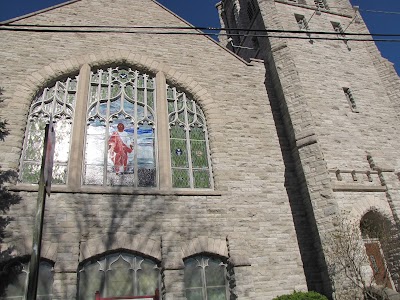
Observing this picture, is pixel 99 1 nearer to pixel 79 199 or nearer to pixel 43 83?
pixel 43 83

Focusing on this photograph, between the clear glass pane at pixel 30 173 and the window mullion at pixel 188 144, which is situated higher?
the window mullion at pixel 188 144

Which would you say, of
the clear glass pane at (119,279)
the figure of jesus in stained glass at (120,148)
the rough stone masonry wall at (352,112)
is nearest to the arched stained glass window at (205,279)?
the clear glass pane at (119,279)

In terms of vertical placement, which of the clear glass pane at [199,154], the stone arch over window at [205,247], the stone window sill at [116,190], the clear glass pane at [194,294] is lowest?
the clear glass pane at [194,294]

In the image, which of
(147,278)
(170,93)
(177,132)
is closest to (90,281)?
(147,278)

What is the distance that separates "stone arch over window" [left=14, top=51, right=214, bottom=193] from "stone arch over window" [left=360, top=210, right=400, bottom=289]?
204 inches

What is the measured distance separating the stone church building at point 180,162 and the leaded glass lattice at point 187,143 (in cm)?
5

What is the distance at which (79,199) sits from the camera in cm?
871

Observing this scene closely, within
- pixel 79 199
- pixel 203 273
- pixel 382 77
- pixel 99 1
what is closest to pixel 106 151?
pixel 79 199

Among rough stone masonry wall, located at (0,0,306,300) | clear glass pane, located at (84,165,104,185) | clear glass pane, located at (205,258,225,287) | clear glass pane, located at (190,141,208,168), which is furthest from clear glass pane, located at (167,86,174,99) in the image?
clear glass pane, located at (205,258,225,287)

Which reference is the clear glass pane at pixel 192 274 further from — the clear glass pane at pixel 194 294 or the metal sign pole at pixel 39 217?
the metal sign pole at pixel 39 217

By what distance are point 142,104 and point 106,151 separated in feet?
6.79

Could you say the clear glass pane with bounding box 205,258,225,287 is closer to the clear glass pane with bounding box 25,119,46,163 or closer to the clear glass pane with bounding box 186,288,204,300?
the clear glass pane with bounding box 186,288,204,300

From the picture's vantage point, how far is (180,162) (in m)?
10.3

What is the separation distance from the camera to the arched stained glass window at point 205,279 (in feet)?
28.0
